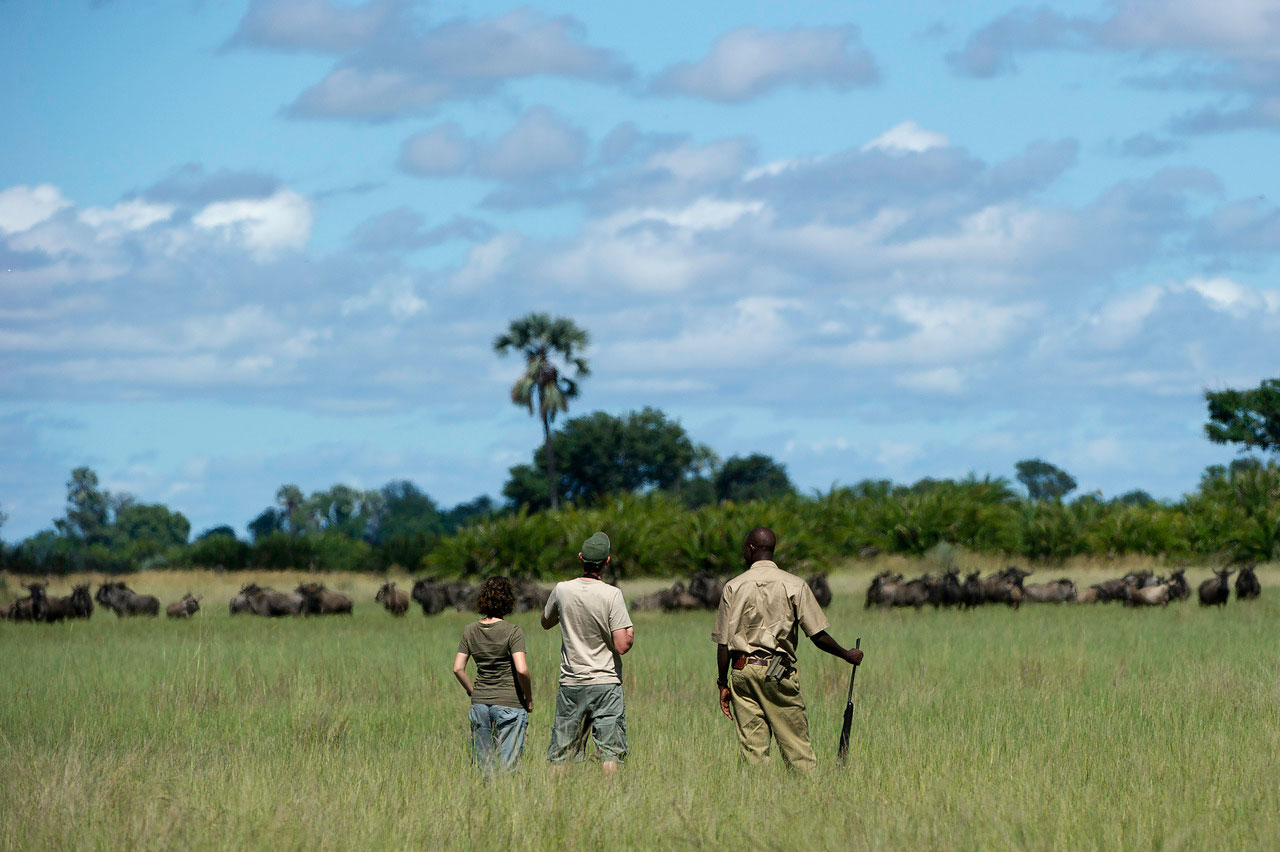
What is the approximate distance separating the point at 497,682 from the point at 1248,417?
246 ft

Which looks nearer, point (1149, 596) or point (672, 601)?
point (1149, 596)

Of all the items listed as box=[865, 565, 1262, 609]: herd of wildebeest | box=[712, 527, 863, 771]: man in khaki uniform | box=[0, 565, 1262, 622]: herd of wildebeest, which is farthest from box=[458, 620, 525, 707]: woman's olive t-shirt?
box=[865, 565, 1262, 609]: herd of wildebeest

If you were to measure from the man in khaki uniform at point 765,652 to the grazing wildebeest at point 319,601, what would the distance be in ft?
79.3

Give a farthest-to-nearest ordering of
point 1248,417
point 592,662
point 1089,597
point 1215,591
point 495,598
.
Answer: point 1248,417 < point 1089,597 < point 1215,591 < point 592,662 < point 495,598

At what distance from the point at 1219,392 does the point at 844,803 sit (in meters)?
75.4

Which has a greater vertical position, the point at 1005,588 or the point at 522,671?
the point at 522,671

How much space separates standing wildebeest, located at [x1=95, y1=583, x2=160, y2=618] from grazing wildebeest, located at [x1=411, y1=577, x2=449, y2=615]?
6.22 m

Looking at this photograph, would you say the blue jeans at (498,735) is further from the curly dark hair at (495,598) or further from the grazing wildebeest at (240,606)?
the grazing wildebeest at (240,606)

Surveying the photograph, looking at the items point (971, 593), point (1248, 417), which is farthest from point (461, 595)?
point (1248, 417)

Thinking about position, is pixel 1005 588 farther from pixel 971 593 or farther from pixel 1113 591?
pixel 1113 591

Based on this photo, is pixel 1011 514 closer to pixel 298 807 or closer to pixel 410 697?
pixel 410 697

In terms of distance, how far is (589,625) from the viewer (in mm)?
9297

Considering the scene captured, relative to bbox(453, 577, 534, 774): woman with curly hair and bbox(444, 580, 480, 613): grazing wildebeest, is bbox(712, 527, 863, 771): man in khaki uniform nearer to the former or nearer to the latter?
bbox(453, 577, 534, 774): woman with curly hair

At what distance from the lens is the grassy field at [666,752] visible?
25.8ft
